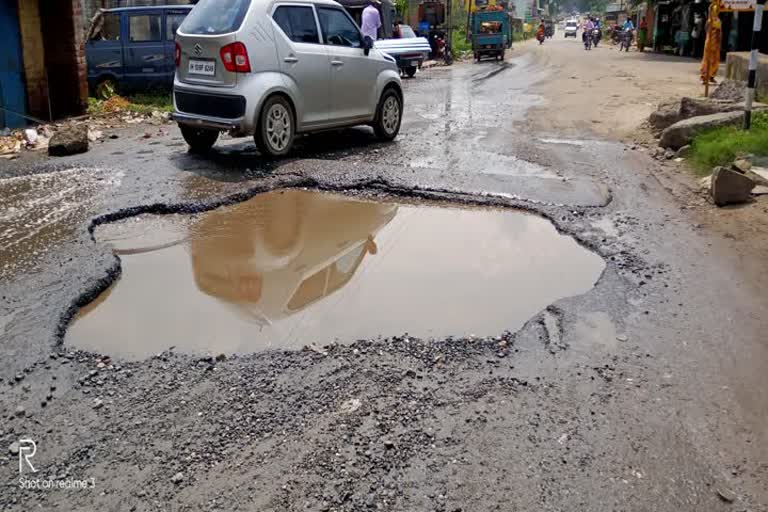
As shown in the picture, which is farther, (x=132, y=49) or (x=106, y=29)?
(x=106, y=29)

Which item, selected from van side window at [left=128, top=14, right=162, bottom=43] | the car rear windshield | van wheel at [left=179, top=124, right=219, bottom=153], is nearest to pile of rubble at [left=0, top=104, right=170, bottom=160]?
van wheel at [left=179, top=124, right=219, bottom=153]

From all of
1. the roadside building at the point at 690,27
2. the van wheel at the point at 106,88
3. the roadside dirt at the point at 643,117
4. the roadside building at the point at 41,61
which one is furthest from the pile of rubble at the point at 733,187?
the roadside building at the point at 690,27

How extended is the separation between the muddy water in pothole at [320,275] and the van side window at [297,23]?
2433mm

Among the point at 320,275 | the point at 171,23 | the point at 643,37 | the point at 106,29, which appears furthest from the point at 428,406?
the point at 643,37

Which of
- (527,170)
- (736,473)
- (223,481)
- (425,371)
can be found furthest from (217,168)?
(736,473)

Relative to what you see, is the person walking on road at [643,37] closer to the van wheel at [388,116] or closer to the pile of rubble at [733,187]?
the van wheel at [388,116]

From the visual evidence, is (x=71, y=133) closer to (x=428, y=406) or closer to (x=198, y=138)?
(x=198, y=138)

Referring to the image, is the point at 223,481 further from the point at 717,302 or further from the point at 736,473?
the point at 717,302

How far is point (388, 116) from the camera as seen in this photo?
9969mm

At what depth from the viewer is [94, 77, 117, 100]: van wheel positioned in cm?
1395

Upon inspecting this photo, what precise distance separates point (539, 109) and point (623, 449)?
11920 millimetres

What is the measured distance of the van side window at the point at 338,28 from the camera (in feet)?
29.0

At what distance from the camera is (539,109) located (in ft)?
46.3

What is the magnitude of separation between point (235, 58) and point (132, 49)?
758 cm
